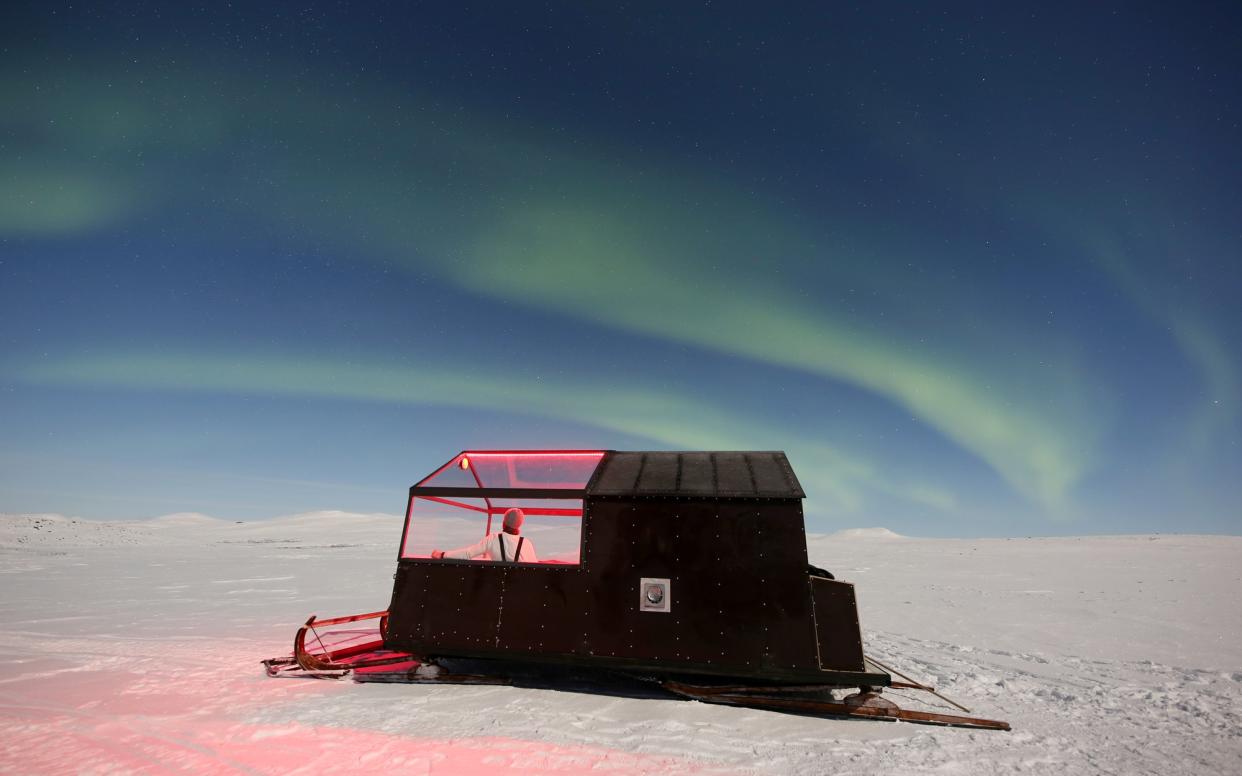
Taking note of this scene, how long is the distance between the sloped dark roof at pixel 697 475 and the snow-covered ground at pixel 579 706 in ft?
9.77

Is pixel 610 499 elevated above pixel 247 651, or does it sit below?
above

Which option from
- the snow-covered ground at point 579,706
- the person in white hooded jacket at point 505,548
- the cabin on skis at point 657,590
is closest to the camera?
the snow-covered ground at point 579,706

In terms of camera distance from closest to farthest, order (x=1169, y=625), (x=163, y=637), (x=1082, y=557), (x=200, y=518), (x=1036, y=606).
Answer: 1. (x=163, y=637)
2. (x=1169, y=625)
3. (x=1036, y=606)
4. (x=1082, y=557)
5. (x=200, y=518)

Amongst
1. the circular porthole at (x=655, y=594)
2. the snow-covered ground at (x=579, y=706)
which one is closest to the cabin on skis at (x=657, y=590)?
the circular porthole at (x=655, y=594)

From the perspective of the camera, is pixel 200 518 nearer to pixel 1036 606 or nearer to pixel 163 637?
pixel 163 637

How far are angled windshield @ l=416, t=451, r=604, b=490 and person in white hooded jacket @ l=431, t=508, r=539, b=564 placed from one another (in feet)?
2.51

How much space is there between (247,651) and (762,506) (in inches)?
402

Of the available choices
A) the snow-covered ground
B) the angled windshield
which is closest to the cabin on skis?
the angled windshield

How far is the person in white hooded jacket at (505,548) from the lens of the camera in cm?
852

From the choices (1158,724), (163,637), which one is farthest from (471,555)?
(1158,724)

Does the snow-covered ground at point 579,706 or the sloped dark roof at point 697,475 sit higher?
the sloped dark roof at point 697,475

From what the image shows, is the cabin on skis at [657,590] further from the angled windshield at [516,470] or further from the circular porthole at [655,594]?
the angled windshield at [516,470]

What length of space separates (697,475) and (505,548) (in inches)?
132

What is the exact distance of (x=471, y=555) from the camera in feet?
28.3
